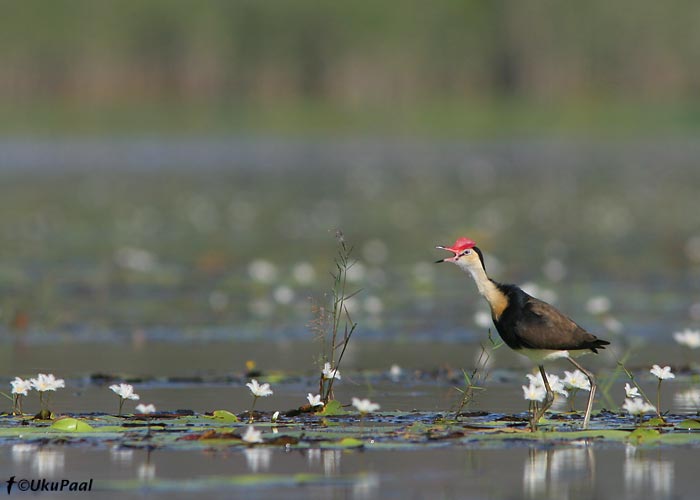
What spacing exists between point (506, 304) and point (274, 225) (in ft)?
45.7

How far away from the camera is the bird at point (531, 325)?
25.8 feet

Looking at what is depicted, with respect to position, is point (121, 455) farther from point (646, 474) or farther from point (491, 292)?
point (646, 474)

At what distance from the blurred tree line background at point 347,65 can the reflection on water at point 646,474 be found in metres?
46.1

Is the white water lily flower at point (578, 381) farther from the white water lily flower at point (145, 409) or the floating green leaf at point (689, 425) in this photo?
the white water lily flower at point (145, 409)

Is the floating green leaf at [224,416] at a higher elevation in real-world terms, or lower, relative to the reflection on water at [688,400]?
lower

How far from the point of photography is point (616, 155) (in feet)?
132

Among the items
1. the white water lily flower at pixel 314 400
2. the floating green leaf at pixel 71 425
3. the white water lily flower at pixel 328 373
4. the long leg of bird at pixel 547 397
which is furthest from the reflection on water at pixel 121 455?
the long leg of bird at pixel 547 397

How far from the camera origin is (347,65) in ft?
198

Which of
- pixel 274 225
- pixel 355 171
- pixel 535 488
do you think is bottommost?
pixel 535 488

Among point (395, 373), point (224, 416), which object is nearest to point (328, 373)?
point (224, 416)

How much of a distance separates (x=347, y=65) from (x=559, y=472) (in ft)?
178

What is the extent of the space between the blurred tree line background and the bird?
1771 inches

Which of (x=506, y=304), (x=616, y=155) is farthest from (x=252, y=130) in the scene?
(x=506, y=304)

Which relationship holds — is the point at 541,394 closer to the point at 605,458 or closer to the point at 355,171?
the point at 605,458
